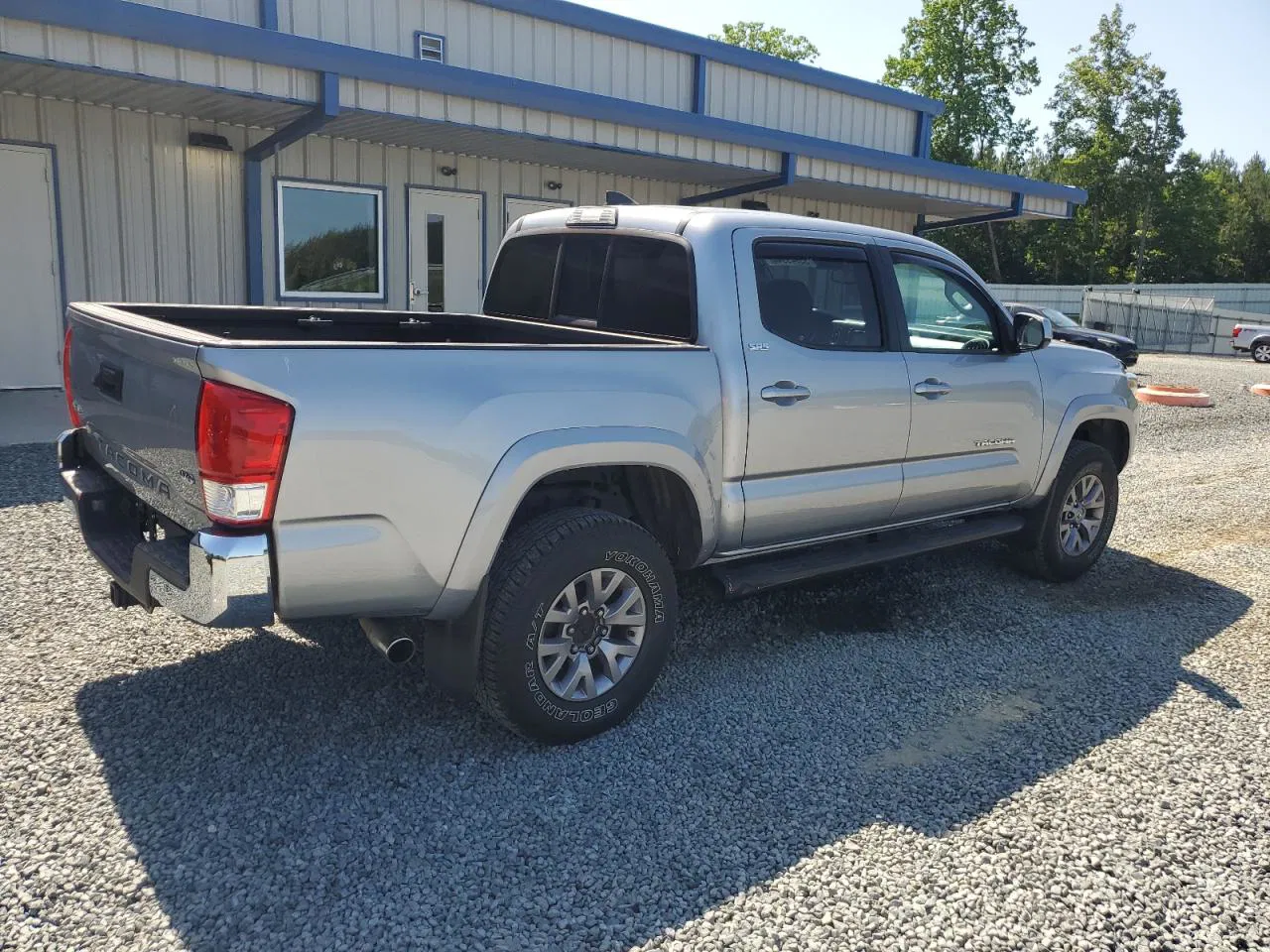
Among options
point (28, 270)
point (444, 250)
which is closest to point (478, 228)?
point (444, 250)

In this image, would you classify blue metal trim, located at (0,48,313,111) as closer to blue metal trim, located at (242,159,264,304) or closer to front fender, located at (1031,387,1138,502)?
blue metal trim, located at (242,159,264,304)

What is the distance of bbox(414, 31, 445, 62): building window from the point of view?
12539 mm

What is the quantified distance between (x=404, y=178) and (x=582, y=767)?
10.2 metres

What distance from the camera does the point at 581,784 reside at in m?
3.36

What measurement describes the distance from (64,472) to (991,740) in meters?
3.76

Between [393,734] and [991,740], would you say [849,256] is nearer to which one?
[991,740]

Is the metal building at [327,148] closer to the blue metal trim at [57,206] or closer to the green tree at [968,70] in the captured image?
the blue metal trim at [57,206]

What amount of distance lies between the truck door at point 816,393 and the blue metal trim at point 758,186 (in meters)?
9.09

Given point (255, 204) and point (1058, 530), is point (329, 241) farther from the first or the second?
point (1058, 530)

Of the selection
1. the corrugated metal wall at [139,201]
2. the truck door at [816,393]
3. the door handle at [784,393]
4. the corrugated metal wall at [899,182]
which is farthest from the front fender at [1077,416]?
the corrugated metal wall at [139,201]

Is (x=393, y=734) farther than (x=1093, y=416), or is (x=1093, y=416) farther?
(x=1093, y=416)

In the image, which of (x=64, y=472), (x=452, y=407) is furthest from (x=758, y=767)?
(x=64, y=472)

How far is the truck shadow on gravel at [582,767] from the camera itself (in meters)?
2.71

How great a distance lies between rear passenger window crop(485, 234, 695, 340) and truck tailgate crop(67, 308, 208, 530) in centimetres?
197
